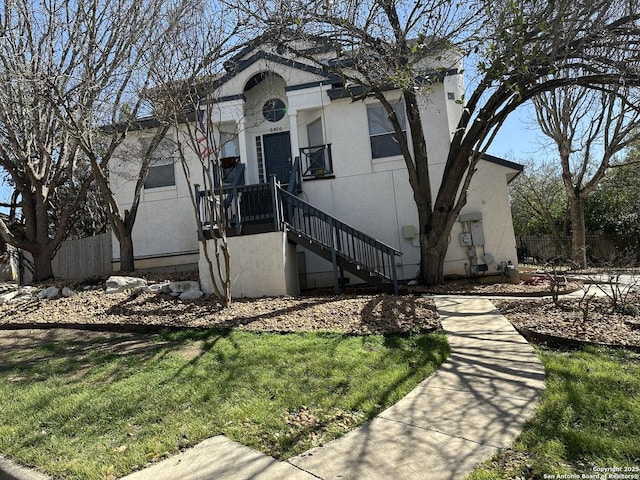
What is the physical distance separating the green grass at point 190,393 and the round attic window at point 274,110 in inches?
362

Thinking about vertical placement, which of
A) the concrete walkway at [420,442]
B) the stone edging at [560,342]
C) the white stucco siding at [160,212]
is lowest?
the concrete walkway at [420,442]

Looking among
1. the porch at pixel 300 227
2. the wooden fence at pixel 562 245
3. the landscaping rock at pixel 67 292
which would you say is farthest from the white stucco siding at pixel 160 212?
the wooden fence at pixel 562 245

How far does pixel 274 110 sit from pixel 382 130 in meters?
3.52

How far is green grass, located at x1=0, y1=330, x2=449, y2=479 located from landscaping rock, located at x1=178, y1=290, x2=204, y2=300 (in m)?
2.67

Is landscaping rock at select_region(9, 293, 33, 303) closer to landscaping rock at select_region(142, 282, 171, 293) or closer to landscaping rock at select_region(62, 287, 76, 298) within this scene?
landscaping rock at select_region(62, 287, 76, 298)

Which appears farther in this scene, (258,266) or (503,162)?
(503,162)

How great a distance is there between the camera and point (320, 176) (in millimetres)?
12859

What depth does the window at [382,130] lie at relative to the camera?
12.8m

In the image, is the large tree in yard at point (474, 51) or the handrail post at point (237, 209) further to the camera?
the handrail post at point (237, 209)

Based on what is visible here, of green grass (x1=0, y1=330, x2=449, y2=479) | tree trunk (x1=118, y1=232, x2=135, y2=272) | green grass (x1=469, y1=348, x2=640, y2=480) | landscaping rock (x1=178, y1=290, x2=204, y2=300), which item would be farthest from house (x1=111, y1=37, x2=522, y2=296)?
green grass (x1=469, y1=348, x2=640, y2=480)

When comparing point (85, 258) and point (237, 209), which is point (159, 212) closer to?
point (85, 258)

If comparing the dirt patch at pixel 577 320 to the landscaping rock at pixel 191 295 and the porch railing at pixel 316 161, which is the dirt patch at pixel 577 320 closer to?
the landscaping rock at pixel 191 295

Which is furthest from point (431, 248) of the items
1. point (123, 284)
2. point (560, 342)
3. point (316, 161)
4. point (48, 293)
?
point (48, 293)

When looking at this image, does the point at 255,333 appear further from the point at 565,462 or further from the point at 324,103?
the point at 324,103
